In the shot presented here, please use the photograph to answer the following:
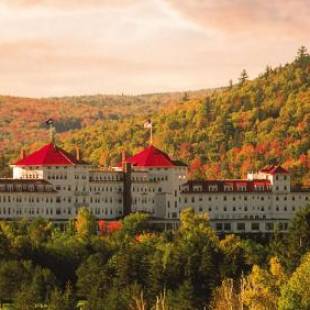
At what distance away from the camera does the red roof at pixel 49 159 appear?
592 ft

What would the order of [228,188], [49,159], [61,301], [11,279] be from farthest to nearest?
[228,188]
[49,159]
[11,279]
[61,301]

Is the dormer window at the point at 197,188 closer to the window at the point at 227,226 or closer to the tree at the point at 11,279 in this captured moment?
the window at the point at 227,226

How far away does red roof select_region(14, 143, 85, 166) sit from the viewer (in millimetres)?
180500

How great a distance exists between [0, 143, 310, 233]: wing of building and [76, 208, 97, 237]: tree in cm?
760

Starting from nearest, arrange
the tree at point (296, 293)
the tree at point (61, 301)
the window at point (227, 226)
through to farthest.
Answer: the tree at point (296, 293), the tree at point (61, 301), the window at point (227, 226)

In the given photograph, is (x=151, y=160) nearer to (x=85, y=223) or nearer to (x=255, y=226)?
(x=255, y=226)

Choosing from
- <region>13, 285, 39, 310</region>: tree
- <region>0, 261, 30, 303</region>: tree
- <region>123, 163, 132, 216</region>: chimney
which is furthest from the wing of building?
<region>13, 285, 39, 310</region>: tree

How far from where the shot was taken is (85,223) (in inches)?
6649

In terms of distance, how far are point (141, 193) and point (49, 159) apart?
41.9ft

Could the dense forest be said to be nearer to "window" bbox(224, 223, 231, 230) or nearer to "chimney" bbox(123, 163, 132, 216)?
"chimney" bbox(123, 163, 132, 216)

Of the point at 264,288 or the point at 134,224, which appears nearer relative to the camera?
the point at 264,288

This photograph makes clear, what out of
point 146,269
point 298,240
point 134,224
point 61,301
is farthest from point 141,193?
point 61,301

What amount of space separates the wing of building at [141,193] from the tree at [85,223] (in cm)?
760

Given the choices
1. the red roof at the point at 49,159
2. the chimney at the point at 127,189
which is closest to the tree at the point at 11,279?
the red roof at the point at 49,159
